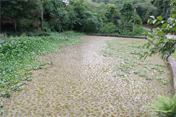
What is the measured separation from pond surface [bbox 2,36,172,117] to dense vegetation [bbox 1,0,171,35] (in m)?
6.21

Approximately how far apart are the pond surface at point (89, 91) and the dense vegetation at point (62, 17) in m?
6.21

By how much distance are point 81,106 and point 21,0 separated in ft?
26.1

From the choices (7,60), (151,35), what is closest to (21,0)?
(7,60)

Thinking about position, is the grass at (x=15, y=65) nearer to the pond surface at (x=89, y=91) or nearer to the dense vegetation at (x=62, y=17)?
the pond surface at (x=89, y=91)

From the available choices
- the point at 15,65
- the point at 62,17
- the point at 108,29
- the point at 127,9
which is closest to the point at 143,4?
the point at 127,9

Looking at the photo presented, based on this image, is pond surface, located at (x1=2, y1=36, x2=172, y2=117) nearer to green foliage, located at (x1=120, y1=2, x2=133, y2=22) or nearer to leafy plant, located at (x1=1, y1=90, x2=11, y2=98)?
leafy plant, located at (x1=1, y1=90, x2=11, y2=98)

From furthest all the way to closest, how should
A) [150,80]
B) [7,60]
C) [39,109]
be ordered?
[7,60], [150,80], [39,109]

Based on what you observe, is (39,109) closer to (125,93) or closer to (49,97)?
(49,97)

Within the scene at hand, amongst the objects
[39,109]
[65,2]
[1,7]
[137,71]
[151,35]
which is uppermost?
[65,2]

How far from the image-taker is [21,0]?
7461 millimetres

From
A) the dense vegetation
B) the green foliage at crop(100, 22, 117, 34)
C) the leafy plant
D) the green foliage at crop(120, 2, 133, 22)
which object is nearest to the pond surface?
the leafy plant

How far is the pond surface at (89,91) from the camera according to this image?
2111 millimetres

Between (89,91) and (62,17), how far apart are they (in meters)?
10.3

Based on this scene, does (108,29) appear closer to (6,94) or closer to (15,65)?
(15,65)
